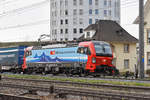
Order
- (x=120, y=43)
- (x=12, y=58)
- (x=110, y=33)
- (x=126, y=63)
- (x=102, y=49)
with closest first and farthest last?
(x=102, y=49), (x=12, y=58), (x=120, y=43), (x=110, y=33), (x=126, y=63)

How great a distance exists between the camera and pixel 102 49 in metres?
24.9

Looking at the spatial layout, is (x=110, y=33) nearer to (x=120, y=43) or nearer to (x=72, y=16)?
(x=120, y=43)

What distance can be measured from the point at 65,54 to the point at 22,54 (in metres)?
10.5

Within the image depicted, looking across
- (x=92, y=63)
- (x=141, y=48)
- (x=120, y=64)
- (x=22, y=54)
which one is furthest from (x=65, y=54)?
(x=120, y=64)

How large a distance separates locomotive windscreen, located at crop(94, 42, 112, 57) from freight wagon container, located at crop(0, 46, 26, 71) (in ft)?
45.3

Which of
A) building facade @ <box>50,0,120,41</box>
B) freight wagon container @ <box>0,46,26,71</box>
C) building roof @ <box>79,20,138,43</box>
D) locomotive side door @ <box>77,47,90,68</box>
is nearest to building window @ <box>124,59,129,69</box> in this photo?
building roof @ <box>79,20,138,43</box>

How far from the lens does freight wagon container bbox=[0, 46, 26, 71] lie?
1394 inches

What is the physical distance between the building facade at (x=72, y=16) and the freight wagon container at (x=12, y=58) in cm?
5296

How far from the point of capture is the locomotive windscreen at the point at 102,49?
24.4 metres

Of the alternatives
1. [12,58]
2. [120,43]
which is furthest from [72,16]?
[12,58]

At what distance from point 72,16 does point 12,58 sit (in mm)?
57381

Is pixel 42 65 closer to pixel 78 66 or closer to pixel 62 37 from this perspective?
pixel 78 66

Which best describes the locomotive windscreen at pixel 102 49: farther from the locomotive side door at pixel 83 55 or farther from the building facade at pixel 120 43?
the building facade at pixel 120 43

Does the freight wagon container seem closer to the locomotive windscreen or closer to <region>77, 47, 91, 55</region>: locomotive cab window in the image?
<region>77, 47, 91, 55</region>: locomotive cab window
